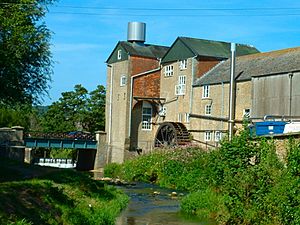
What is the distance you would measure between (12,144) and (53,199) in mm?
14951

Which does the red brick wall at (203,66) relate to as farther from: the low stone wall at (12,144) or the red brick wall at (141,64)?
the low stone wall at (12,144)

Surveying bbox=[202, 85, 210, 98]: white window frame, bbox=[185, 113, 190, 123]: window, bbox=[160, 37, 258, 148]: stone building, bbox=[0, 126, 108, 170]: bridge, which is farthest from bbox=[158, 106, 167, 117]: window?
bbox=[202, 85, 210, 98]: white window frame

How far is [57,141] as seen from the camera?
47062mm

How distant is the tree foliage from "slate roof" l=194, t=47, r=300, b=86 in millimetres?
21865

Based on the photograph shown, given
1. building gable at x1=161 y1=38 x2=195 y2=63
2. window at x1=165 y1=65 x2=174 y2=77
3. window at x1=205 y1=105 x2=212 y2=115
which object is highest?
building gable at x1=161 y1=38 x2=195 y2=63

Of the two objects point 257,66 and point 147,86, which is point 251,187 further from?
point 147,86

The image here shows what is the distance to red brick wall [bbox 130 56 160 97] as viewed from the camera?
5009 cm

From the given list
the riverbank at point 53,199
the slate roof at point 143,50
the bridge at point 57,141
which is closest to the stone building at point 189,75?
the slate roof at point 143,50

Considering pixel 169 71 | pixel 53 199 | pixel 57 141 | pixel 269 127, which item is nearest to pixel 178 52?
pixel 169 71

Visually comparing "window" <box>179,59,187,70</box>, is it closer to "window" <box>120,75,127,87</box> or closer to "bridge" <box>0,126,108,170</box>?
"window" <box>120,75,127,87</box>

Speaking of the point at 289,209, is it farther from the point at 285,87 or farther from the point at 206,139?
the point at 206,139

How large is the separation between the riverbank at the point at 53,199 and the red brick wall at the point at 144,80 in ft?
91.4

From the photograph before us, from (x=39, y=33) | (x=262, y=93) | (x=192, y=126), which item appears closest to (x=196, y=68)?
(x=192, y=126)

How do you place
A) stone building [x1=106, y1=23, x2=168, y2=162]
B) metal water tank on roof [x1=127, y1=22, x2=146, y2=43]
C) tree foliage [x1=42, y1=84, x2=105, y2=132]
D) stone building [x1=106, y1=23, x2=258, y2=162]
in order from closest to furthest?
1. stone building [x1=106, y1=23, x2=258, y2=162]
2. stone building [x1=106, y1=23, x2=168, y2=162]
3. metal water tank on roof [x1=127, y1=22, x2=146, y2=43]
4. tree foliage [x1=42, y1=84, x2=105, y2=132]
